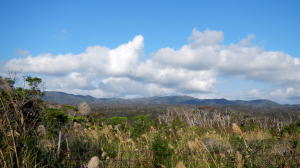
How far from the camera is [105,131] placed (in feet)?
29.6

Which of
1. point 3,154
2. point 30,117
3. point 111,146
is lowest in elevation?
point 111,146

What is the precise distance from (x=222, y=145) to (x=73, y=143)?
3.94 metres

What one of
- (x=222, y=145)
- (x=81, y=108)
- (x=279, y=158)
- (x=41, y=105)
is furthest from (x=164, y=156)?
(x=81, y=108)

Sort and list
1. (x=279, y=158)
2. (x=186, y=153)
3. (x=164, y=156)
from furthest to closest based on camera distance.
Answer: (x=186, y=153)
(x=164, y=156)
(x=279, y=158)

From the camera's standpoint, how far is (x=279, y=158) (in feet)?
15.3

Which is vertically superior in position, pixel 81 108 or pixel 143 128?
pixel 81 108

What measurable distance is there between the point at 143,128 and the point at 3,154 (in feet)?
23.2

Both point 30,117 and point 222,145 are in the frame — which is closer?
point 30,117

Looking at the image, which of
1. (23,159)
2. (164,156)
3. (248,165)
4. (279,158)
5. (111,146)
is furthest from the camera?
(111,146)

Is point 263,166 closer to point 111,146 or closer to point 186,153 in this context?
point 186,153

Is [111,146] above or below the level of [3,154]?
below

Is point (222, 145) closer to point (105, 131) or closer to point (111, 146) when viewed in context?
point (111, 146)

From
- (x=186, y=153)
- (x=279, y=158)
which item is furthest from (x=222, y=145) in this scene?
(x=279, y=158)

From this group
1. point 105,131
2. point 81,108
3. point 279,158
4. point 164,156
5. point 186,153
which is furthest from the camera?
point 81,108
